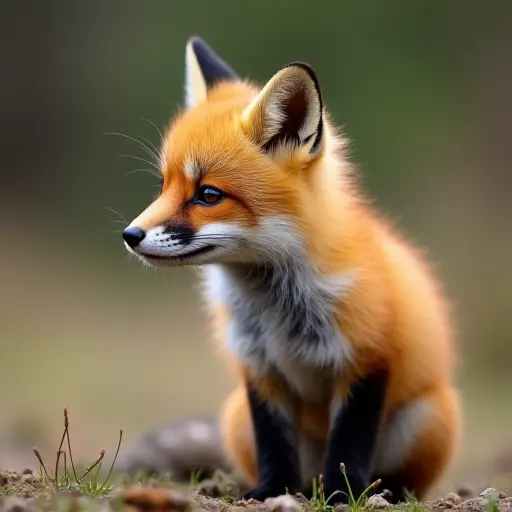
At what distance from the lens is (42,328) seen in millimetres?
15719

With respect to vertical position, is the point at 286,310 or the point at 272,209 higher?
the point at 272,209

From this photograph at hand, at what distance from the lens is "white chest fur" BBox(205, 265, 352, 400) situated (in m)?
5.61

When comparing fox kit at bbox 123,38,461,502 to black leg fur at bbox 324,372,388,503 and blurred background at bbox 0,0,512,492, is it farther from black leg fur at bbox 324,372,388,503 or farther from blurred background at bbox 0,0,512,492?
blurred background at bbox 0,0,512,492

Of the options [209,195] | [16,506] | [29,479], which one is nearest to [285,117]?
[209,195]

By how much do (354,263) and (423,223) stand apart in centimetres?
1254

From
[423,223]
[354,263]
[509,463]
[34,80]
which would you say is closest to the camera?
[354,263]

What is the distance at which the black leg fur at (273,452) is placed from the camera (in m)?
5.71

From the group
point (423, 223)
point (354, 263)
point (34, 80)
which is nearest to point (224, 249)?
point (354, 263)

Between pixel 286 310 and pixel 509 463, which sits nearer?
pixel 286 310

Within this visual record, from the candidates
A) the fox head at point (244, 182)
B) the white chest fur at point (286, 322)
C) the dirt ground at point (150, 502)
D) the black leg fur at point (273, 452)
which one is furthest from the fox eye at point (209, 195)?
the dirt ground at point (150, 502)

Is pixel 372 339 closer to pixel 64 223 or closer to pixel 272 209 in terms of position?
pixel 272 209

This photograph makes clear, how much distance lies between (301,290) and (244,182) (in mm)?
708

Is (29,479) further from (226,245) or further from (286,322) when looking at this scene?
(286,322)

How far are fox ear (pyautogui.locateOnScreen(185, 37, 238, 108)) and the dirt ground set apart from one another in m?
2.58
